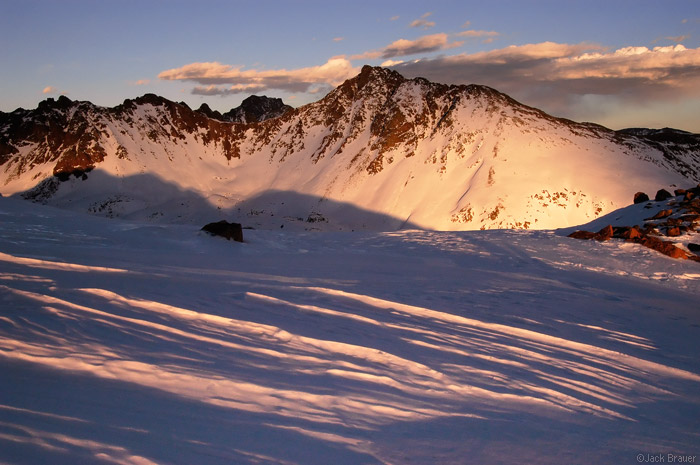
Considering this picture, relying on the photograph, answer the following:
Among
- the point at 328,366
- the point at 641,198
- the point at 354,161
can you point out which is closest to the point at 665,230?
the point at 641,198

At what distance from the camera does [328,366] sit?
495cm

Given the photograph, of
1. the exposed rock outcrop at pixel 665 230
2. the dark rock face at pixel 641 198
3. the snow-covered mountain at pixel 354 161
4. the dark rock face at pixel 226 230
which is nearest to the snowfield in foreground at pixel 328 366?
the exposed rock outcrop at pixel 665 230

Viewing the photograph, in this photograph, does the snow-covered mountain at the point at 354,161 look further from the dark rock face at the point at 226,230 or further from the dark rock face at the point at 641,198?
the dark rock face at the point at 226,230

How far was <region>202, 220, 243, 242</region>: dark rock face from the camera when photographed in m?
14.6

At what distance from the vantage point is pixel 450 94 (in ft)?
290

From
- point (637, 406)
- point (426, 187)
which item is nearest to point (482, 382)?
point (637, 406)

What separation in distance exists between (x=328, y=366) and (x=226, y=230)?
10.3 metres

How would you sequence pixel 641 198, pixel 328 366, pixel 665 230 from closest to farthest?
pixel 328 366, pixel 665 230, pixel 641 198

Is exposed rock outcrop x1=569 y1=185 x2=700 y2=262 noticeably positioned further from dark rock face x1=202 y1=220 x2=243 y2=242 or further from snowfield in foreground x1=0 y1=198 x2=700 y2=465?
dark rock face x1=202 y1=220 x2=243 y2=242

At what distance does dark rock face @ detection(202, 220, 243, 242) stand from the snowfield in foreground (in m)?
3.69

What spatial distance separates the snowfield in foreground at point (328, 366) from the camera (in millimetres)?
3502

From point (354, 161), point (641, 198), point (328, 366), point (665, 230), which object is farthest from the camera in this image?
point (354, 161)

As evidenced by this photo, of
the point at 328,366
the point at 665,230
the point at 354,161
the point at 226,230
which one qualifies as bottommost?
the point at 328,366

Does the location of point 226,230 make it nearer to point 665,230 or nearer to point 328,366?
point 328,366
